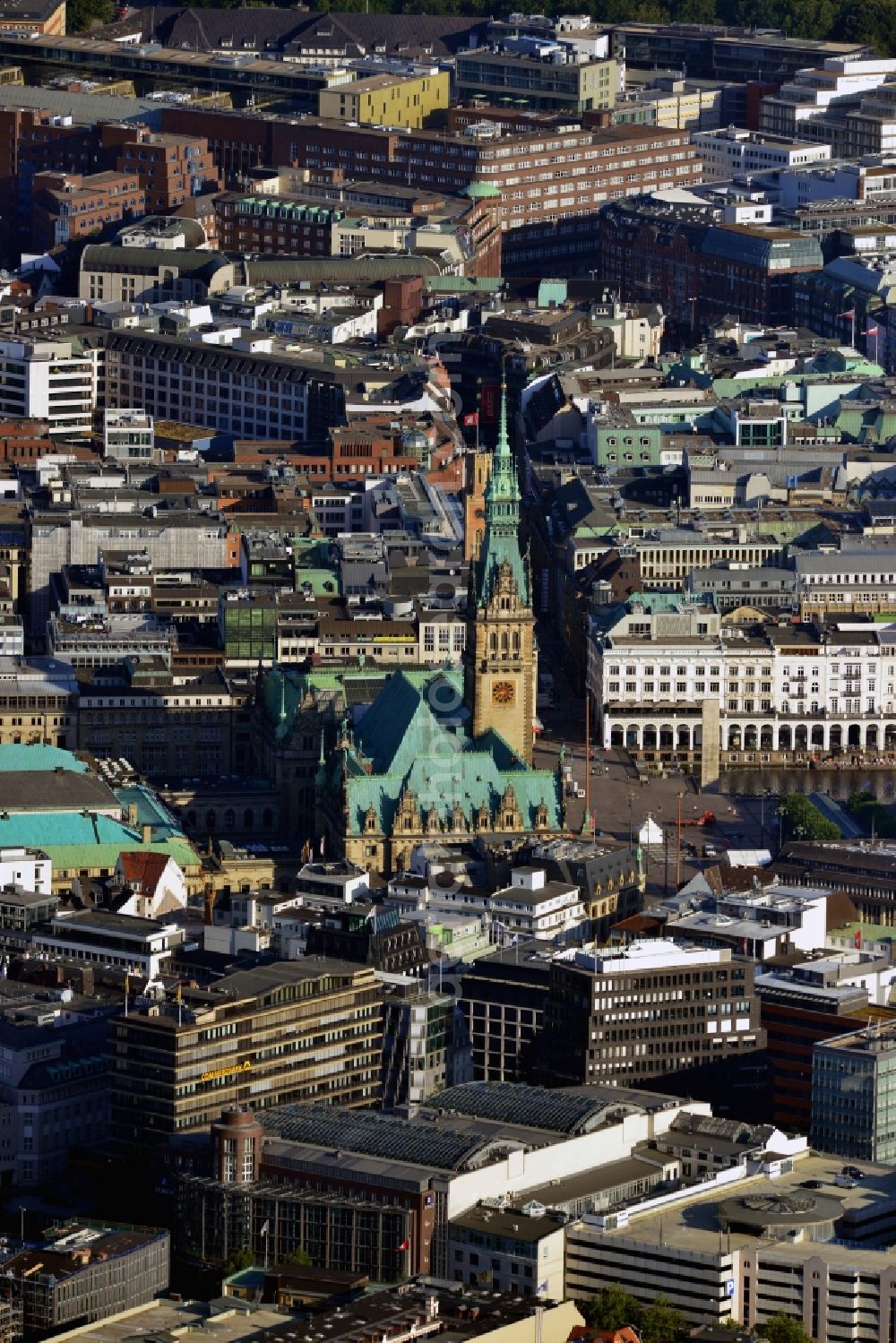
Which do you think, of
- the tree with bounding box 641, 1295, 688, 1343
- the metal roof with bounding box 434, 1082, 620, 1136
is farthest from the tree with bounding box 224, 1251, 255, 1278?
the tree with bounding box 641, 1295, 688, 1343

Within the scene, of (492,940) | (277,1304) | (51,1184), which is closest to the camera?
(277,1304)

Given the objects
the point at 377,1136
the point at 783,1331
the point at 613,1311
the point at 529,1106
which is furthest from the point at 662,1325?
the point at 529,1106

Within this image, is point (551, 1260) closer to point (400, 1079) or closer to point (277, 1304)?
point (277, 1304)

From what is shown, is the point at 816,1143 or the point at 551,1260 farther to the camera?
the point at 816,1143

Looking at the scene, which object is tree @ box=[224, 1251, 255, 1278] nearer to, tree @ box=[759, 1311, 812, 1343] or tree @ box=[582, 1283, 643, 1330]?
tree @ box=[582, 1283, 643, 1330]

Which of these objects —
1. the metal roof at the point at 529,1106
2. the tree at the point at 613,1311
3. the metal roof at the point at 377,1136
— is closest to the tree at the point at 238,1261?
the metal roof at the point at 377,1136

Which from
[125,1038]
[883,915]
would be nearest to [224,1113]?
[125,1038]

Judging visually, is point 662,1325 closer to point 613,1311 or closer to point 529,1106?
point 613,1311
